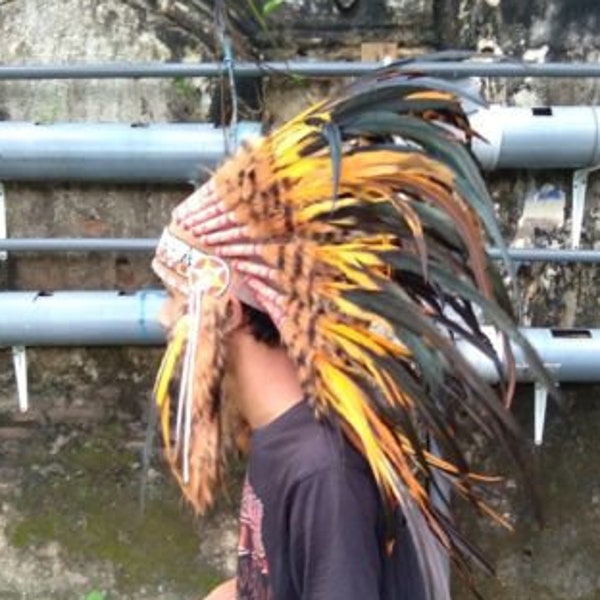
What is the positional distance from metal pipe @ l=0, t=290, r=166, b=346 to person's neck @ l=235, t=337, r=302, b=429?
1.52 metres

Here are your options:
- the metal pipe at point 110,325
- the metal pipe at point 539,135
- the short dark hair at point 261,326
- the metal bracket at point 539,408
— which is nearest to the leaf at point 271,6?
the metal pipe at point 539,135

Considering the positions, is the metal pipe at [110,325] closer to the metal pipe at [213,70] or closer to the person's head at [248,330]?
the metal pipe at [213,70]

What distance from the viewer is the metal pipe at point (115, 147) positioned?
3.13m

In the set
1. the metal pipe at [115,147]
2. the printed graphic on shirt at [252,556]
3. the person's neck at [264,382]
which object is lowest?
the printed graphic on shirt at [252,556]

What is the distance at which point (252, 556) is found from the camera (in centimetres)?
175

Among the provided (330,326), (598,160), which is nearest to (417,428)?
(330,326)

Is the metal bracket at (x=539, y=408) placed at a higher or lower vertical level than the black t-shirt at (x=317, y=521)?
lower

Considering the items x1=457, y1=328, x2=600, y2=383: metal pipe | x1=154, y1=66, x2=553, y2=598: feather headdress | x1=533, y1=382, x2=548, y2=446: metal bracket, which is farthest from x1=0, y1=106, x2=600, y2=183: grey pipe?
x1=154, y1=66, x2=553, y2=598: feather headdress

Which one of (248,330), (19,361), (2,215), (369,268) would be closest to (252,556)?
(248,330)

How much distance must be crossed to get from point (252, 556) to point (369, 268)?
0.50 meters

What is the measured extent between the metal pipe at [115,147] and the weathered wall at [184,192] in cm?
15

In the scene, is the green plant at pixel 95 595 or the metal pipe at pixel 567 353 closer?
the metal pipe at pixel 567 353

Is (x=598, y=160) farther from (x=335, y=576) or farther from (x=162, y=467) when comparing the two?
(x=335, y=576)

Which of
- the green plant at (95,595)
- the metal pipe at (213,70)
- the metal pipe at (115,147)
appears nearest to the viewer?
the metal pipe at (213,70)
